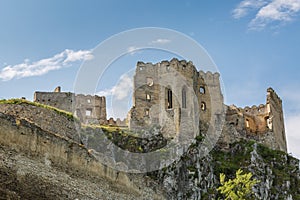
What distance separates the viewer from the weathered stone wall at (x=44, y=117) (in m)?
29.7

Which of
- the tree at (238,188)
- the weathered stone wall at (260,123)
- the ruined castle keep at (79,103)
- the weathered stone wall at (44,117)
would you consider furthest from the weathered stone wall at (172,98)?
the tree at (238,188)

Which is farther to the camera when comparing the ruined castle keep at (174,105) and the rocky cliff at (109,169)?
the ruined castle keep at (174,105)

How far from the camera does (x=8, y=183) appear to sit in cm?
1700

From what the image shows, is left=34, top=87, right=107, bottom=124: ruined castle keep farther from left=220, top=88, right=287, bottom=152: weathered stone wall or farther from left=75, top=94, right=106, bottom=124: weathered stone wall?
left=220, top=88, right=287, bottom=152: weathered stone wall

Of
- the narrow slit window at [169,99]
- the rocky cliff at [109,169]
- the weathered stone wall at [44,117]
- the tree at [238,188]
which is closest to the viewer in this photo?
the rocky cliff at [109,169]

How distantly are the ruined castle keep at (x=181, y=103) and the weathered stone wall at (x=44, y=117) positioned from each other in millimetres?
11144

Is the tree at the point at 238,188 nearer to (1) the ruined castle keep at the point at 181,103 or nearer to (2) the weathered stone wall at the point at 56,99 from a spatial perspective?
(1) the ruined castle keep at the point at 181,103

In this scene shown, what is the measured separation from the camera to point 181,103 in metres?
43.0

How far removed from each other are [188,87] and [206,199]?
12182 millimetres

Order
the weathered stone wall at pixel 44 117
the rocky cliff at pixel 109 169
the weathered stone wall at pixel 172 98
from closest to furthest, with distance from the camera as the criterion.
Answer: the rocky cliff at pixel 109 169, the weathered stone wall at pixel 44 117, the weathered stone wall at pixel 172 98

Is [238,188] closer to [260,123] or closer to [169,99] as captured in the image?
[169,99]

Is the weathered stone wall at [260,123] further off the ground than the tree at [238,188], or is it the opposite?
the weathered stone wall at [260,123]

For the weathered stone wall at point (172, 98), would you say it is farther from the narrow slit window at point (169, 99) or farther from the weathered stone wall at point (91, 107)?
the weathered stone wall at point (91, 107)

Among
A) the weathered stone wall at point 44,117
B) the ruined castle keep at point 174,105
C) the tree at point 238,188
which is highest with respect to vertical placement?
the ruined castle keep at point 174,105
